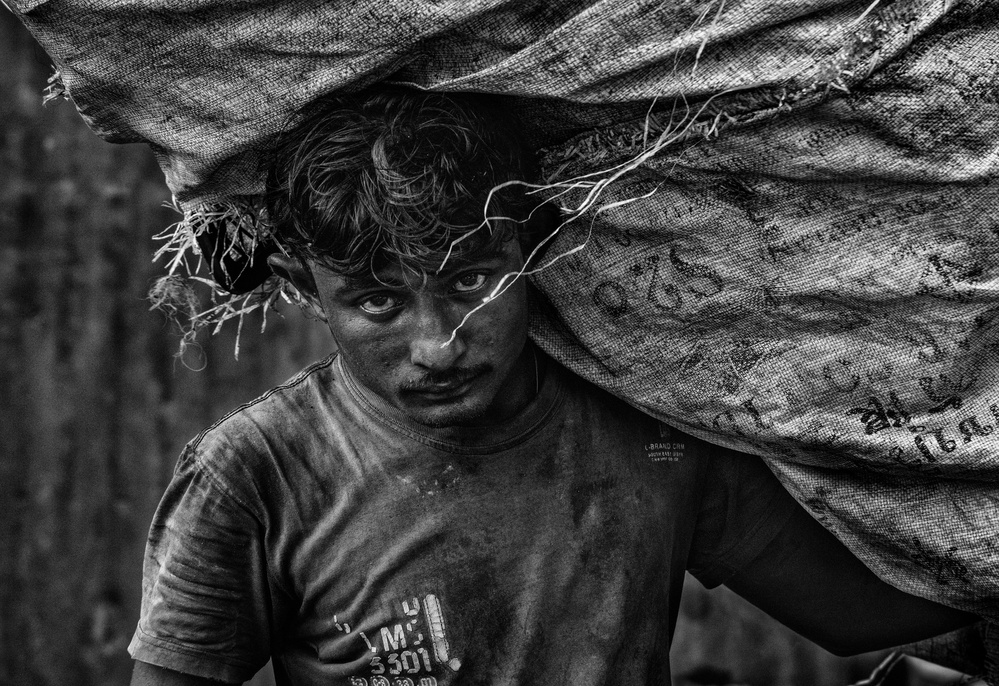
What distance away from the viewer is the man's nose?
1.46 metres

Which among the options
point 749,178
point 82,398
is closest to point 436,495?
point 749,178

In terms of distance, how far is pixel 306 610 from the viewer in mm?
1662

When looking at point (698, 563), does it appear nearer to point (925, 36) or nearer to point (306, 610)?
point (306, 610)

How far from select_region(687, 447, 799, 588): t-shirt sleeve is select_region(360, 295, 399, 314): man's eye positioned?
0.70m

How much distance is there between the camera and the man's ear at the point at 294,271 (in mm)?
1607

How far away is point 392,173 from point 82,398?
220 cm

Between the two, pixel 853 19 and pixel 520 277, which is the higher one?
pixel 853 19

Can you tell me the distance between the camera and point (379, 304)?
1.50 m

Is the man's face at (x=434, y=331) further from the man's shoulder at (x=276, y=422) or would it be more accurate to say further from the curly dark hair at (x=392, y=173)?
the man's shoulder at (x=276, y=422)

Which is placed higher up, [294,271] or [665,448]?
[294,271]

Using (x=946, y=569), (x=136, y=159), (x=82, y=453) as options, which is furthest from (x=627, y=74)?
(x=82, y=453)

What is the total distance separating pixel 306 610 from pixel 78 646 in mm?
2006

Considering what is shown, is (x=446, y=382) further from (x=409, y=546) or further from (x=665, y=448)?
(x=665, y=448)

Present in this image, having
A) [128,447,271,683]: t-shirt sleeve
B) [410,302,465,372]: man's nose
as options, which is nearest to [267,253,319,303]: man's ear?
[410,302,465,372]: man's nose
